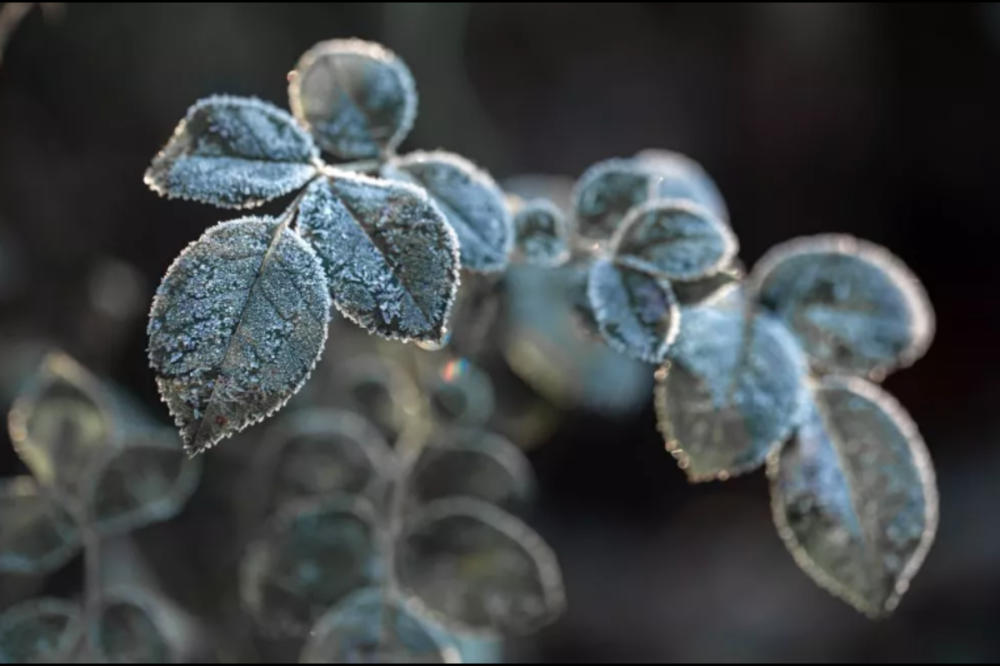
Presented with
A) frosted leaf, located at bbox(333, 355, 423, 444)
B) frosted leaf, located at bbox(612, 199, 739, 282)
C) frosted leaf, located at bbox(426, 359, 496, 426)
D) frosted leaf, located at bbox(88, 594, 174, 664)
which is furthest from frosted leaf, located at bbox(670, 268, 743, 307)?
frosted leaf, located at bbox(88, 594, 174, 664)

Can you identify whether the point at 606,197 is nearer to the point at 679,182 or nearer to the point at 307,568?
the point at 679,182

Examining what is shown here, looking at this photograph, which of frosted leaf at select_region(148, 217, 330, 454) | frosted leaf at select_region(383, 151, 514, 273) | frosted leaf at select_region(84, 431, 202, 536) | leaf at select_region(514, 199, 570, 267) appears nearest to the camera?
frosted leaf at select_region(148, 217, 330, 454)

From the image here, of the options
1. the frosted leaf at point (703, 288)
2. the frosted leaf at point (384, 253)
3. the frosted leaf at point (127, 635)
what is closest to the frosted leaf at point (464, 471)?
the frosted leaf at point (127, 635)

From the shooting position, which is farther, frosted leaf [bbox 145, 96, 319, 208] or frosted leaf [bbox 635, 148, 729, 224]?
frosted leaf [bbox 635, 148, 729, 224]

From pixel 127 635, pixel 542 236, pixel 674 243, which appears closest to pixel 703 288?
pixel 674 243

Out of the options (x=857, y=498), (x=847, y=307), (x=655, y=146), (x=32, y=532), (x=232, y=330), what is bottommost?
(x=655, y=146)

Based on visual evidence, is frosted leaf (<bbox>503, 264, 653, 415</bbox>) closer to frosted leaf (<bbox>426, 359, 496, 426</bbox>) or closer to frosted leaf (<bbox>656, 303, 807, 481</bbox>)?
frosted leaf (<bbox>426, 359, 496, 426</bbox>)

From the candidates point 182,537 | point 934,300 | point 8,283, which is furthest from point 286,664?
point 934,300

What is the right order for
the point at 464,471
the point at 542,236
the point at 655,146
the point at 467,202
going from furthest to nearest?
the point at 655,146 → the point at 464,471 → the point at 542,236 → the point at 467,202
